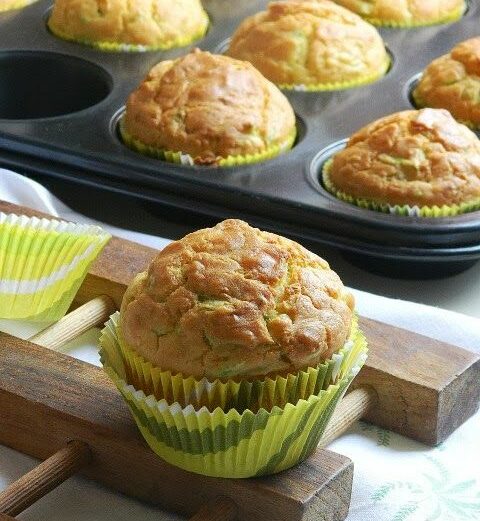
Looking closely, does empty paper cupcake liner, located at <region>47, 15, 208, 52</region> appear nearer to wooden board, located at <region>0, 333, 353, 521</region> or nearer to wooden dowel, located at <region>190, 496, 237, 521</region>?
wooden board, located at <region>0, 333, 353, 521</region>

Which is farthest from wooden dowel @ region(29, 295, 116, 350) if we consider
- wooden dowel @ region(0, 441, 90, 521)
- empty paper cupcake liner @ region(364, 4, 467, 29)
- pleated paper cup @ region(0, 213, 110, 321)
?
empty paper cupcake liner @ region(364, 4, 467, 29)

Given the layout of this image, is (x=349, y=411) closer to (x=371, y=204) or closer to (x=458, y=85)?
(x=371, y=204)

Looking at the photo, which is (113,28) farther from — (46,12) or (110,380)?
(110,380)

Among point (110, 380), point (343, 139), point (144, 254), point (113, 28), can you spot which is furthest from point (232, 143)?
point (110, 380)

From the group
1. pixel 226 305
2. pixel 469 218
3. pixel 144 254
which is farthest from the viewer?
pixel 469 218

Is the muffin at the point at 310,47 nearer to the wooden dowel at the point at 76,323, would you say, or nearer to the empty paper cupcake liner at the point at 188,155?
the empty paper cupcake liner at the point at 188,155

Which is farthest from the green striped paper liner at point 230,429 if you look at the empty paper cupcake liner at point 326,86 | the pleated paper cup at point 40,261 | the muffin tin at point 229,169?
the empty paper cupcake liner at point 326,86
